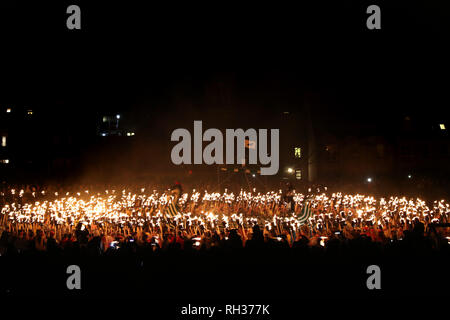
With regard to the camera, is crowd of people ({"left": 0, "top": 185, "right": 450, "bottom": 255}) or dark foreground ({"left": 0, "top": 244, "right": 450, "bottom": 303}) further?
crowd of people ({"left": 0, "top": 185, "right": 450, "bottom": 255})

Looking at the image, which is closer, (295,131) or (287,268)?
(287,268)

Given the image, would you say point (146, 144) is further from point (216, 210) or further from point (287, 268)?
point (287, 268)

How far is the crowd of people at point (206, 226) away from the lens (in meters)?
6.99

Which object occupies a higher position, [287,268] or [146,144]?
[146,144]

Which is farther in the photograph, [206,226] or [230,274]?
[206,226]

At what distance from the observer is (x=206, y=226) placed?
11.3 m

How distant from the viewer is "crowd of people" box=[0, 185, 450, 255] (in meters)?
6.99

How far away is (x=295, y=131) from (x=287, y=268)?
112ft

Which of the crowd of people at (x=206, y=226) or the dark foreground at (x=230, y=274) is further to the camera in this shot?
the crowd of people at (x=206, y=226)

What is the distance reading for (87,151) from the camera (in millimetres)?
36250
